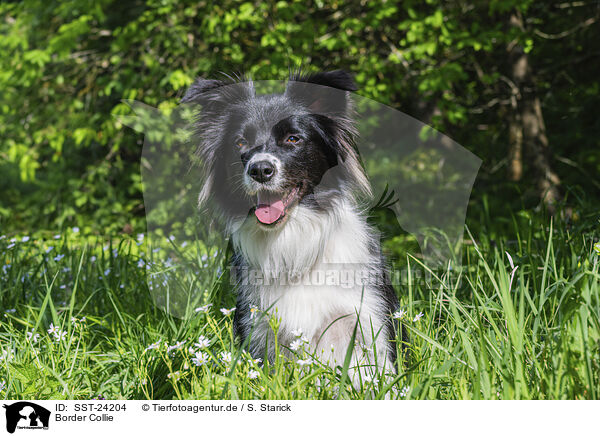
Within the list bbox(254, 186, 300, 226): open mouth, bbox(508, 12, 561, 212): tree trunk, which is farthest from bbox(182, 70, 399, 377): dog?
bbox(508, 12, 561, 212): tree trunk

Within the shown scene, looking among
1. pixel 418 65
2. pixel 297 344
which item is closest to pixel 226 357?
pixel 297 344

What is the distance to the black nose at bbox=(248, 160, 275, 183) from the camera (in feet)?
6.95

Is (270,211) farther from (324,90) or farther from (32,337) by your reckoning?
(32,337)

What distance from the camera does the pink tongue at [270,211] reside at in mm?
2215

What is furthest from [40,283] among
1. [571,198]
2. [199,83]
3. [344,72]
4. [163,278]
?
[571,198]

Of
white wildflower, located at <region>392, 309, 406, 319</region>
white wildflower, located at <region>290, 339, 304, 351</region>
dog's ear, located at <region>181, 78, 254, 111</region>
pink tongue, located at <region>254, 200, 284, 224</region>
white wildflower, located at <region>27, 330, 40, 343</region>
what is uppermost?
dog's ear, located at <region>181, 78, 254, 111</region>

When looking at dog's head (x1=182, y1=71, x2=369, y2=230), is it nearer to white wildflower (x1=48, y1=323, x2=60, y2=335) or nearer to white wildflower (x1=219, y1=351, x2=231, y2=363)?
white wildflower (x1=219, y1=351, x2=231, y2=363)

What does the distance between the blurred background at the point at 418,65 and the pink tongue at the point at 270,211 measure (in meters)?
1.89

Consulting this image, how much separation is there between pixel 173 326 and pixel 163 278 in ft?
1.54

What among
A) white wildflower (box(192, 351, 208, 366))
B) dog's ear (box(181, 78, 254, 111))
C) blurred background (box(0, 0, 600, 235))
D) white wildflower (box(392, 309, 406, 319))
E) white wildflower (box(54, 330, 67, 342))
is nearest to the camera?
white wildflower (box(192, 351, 208, 366))

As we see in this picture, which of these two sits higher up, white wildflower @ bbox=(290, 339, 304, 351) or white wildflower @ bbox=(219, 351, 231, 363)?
white wildflower @ bbox=(290, 339, 304, 351)

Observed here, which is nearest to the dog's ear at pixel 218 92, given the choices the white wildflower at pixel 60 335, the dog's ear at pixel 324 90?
the dog's ear at pixel 324 90
